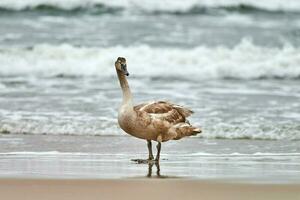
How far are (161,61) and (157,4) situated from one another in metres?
6.01

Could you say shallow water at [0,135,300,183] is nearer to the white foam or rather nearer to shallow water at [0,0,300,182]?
shallow water at [0,0,300,182]

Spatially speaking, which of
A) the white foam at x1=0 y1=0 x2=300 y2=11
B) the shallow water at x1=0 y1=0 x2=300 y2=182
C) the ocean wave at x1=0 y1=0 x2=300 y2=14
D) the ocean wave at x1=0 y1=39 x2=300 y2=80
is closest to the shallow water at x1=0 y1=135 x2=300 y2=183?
the shallow water at x1=0 y1=0 x2=300 y2=182

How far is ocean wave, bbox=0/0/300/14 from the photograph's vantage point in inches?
961

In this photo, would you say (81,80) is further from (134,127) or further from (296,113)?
(134,127)

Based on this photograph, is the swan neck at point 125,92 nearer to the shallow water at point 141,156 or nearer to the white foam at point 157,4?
the shallow water at point 141,156

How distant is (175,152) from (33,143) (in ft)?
5.16

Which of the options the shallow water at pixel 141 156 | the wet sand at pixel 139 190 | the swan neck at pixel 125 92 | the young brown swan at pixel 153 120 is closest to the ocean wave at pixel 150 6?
the shallow water at pixel 141 156

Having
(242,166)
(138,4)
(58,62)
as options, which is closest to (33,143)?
(242,166)

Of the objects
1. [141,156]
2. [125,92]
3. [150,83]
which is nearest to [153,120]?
[125,92]

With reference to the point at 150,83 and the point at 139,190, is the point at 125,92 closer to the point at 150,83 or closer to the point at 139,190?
the point at 139,190

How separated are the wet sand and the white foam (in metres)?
16.0

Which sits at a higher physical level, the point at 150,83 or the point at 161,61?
the point at 161,61

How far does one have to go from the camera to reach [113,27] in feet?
74.8

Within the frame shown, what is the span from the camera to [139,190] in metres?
8.32
